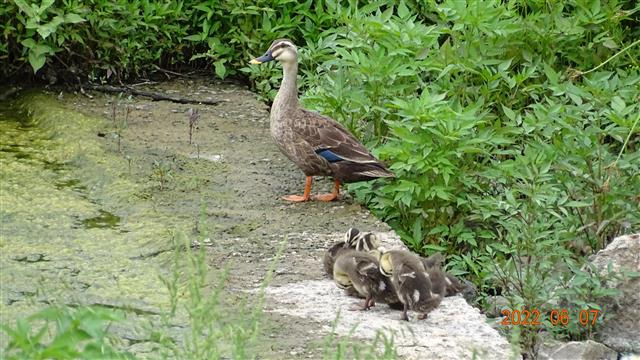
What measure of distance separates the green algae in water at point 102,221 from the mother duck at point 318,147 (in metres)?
1.16

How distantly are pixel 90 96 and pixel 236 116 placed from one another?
1158 mm

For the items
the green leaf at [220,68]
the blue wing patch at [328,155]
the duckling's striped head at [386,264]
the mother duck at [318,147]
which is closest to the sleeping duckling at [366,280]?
the duckling's striped head at [386,264]

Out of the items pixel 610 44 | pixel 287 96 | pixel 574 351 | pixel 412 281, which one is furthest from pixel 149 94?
pixel 574 351

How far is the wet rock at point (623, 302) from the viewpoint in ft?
21.5

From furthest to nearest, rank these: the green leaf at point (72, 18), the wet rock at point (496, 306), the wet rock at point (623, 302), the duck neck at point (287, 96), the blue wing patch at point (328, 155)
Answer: the green leaf at point (72, 18), the duck neck at point (287, 96), the blue wing patch at point (328, 155), the wet rock at point (496, 306), the wet rock at point (623, 302)

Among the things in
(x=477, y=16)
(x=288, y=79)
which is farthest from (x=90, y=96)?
(x=477, y=16)

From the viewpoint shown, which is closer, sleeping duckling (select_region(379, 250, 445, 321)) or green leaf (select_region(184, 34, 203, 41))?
sleeping duckling (select_region(379, 250, 445, 321))

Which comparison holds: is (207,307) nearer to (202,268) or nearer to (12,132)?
(202,268)

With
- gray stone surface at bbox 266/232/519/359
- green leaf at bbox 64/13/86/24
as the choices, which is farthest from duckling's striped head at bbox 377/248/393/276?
green leaf at bbox 64/13/86/24

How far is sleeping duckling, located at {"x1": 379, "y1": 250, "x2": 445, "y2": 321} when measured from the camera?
19.8 feet

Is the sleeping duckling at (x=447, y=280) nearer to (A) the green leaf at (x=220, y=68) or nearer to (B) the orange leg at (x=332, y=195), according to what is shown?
(B) the orange leg at (x=332, y=195)

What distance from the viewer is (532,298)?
6332 mm

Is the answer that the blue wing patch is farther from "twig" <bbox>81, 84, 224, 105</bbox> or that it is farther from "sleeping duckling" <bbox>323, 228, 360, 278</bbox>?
"twig" <bbox>81, 84, 224, 105</bbox>
